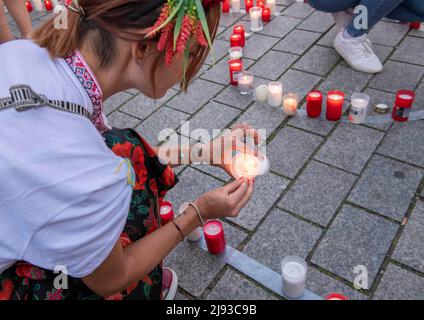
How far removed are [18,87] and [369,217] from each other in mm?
2107

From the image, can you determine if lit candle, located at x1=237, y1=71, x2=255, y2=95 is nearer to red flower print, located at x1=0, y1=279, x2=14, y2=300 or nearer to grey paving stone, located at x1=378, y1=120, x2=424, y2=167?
grey paving stone, located at x1=378, y1=120, x2=424, y2=167

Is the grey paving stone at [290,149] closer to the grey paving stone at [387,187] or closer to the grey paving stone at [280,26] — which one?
the grey paving stone at [387,187]

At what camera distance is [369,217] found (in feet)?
8.09

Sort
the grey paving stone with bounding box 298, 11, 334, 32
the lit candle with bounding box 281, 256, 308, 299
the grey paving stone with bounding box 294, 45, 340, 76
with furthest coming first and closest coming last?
the grey paving stone with bounding box 298, 11, 334, 32, the grey paving stone with bounding box 294, 45, 340, 76, the lit candle with bounding box 281, 256, 308, 299

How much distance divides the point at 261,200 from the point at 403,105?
1347mm

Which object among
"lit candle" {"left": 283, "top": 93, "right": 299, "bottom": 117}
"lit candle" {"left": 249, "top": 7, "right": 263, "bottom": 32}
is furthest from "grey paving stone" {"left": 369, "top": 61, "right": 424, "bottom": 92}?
"lit candle" {"left": 249, "top": 7, "right": 263, "bottom": 32}

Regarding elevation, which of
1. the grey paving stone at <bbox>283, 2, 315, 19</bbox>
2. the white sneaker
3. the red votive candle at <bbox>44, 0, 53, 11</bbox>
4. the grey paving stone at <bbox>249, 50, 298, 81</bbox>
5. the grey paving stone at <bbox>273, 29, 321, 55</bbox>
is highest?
the red votive candle at <bbox>44, 0, 53, 11</bbox>

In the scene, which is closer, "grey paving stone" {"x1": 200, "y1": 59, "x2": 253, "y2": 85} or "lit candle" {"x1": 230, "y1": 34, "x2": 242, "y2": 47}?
"grey paving stone" {"x1": 200, "y1": 59, "x2": 253, "y2": 85}

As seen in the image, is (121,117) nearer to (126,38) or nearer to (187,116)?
(187,116)

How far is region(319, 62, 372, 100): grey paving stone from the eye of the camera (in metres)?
3.52

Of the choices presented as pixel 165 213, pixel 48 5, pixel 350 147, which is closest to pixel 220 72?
pixel 350 147

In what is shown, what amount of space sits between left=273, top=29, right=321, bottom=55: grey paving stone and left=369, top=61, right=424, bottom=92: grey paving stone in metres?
0.86

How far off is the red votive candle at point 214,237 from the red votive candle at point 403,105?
174 cm
